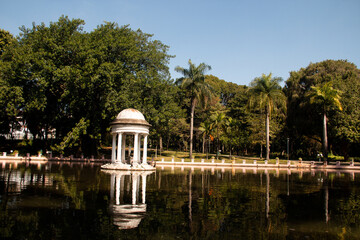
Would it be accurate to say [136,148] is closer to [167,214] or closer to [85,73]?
[85,73]

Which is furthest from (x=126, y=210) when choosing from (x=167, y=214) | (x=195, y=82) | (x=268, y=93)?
(x=268, y=93)

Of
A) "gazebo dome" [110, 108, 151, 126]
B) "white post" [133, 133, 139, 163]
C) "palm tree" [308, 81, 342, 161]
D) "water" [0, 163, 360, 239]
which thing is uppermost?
"palm tree" [308, 81, 342, 161]

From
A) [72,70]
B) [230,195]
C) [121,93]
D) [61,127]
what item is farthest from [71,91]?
[230,195]

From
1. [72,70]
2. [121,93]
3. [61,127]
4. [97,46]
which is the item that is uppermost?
[97,46]

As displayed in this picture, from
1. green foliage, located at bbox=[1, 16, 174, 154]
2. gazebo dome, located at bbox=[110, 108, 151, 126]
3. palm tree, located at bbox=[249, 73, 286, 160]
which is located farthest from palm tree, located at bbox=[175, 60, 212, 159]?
gazebo dome, located at bbox=[110, 108, 151, 126]

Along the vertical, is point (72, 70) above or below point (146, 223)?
above

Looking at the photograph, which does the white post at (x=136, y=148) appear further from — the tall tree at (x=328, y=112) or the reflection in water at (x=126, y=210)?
the tall tree at (x=328, y=112)

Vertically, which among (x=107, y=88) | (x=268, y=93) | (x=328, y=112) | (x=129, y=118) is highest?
(x=268, y=93)

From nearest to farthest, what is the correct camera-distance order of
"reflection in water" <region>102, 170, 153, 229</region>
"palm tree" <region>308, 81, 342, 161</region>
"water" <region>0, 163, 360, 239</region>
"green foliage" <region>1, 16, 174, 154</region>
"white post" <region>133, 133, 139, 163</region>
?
"water" <region>0, 163, 360, 239</region> < "reflection in water" <region>102, 170, 153, 229</region> < "white post" <region>133, 133, 139, 163</region> < "green foliage" <region>1, 16, 174, 154</region> < "palm tree" <region>308, 81, 342, 161</region>

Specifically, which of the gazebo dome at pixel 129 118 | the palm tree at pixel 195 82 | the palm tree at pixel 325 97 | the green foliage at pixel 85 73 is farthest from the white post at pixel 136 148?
the palm tree at pixel 325 97

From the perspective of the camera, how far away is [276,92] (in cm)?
5206

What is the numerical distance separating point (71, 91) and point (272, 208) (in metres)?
35.5

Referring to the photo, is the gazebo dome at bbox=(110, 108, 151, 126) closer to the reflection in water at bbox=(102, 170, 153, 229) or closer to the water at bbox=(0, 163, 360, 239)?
the water at bbox=(0, 163, 360, 239)

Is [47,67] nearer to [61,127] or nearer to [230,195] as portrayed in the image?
[61,127]
